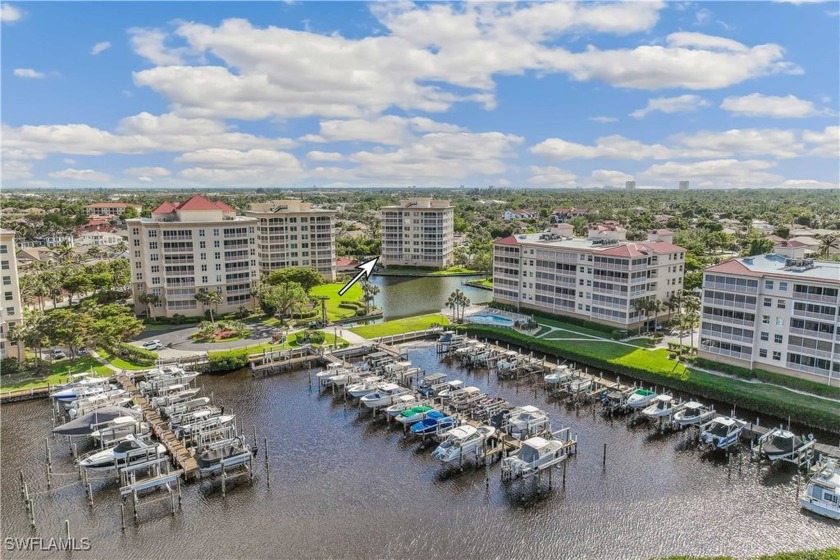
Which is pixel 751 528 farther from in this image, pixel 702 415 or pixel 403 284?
pixel 403 284

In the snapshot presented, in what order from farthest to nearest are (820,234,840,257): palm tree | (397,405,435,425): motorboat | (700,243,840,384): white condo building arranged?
1. (820,234,840,257): palm tree
2. (700,243,840,384): white condo building
3. (397,405,435,425): motorboat

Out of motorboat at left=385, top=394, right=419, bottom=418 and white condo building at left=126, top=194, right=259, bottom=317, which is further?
white condo building at left=126, top=194, right=259, bottom=317

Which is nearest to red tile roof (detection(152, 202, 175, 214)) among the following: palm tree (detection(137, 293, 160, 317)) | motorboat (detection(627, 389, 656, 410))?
palm tree (detection(137, 293, 160, 317))

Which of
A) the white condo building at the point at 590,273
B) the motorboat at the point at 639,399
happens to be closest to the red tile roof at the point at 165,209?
the white condo building at the point at 590,273

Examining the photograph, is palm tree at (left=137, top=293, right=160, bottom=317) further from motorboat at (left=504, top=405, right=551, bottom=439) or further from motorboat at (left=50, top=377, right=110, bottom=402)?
motorboat at (left=504, top=405, right=551, bottom=439)

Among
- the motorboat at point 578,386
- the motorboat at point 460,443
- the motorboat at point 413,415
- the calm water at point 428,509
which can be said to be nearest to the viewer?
the calm water at point 428,509

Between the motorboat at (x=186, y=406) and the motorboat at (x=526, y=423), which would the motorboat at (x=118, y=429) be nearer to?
the motorboat at (x=186, y=406)

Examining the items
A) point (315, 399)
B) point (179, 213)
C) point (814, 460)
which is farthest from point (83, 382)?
point (814, 460)
